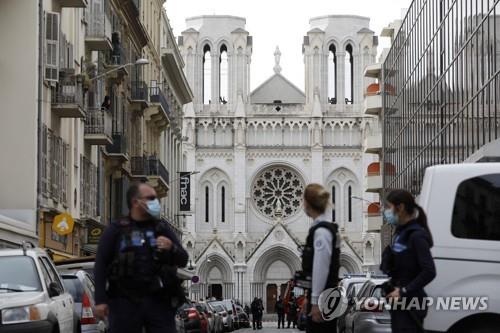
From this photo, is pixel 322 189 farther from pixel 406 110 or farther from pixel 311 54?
pixel 311 54

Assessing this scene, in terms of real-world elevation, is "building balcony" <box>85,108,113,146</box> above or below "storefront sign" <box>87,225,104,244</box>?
above

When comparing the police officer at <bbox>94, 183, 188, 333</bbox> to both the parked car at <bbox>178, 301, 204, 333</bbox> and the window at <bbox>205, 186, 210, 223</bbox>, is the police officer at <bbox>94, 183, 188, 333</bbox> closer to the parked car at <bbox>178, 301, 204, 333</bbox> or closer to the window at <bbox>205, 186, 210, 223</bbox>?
the parked car at <bbox>178, 301, 204, 333</bbox>

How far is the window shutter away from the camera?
34.4 metres

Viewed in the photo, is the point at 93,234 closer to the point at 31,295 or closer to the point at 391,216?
the point at 31,295

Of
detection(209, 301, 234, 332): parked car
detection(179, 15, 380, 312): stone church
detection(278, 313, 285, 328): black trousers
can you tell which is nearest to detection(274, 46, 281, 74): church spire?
detection(179, 15, 380, 312): stone church

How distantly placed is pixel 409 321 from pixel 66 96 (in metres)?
25.7

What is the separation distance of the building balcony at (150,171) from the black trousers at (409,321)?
39.5m

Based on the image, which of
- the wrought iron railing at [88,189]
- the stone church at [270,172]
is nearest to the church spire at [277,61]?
the stone church at [270,172]

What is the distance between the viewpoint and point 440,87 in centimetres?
4572

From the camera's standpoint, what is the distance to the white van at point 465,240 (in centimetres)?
1291

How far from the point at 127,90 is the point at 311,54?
56.3 m

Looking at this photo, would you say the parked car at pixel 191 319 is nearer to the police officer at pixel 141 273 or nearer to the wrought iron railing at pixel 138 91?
the police officer at pixel 141 273

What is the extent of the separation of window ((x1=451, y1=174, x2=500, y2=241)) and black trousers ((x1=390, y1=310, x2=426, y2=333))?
1536mm

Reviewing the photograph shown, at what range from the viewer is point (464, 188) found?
13.3 meters
